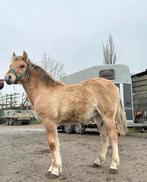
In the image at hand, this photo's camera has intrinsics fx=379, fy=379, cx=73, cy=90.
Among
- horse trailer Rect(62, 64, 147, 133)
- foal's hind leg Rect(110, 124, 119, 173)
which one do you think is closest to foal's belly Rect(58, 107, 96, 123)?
foal's hind leg Rect(110, 124, 119, 173)

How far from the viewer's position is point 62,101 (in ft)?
23.9

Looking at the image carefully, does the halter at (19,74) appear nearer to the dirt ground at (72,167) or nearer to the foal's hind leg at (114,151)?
the dirt ground at (72,167)

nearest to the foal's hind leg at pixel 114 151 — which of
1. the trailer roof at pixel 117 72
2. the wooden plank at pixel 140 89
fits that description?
the wooden plank at pixel 140 89

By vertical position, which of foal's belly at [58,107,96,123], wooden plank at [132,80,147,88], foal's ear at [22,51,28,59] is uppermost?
wooden plank at [132,80,147,88]

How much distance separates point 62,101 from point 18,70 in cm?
103

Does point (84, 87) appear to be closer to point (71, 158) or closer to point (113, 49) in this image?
point (71, 158)

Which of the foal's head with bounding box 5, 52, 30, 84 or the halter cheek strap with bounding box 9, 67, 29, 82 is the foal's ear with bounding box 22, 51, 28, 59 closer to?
the foal's head with bounding box 5, 52, 30, 84

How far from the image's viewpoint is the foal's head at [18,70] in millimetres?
7133

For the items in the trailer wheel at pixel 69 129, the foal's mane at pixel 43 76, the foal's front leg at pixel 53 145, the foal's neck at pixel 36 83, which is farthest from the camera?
the trailer wheel at pixel 69 129

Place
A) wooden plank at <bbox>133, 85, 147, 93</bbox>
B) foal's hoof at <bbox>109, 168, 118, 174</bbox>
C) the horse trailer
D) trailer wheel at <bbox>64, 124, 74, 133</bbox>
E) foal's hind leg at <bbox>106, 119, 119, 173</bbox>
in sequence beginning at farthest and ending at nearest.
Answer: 1. trailer wheel at <bbox>64, 124, 74, 133</bbox>
2. the horse trailer
3. wooden plank at <bbox>133, 85, 147, 93</bbox>
4. foal's hind leg at <bbox>106, 119, 119, 173</bbox>
5. foal's hoof at <bbox>109, 168, 118, 174</bbox>

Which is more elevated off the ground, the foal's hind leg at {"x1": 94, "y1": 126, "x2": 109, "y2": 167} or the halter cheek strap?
the halter cheek strap

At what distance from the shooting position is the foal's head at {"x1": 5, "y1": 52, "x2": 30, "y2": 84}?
23.4 feet

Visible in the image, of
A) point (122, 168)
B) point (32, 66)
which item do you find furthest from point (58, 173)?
point (32, 66)

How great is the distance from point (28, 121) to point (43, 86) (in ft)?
98.5
